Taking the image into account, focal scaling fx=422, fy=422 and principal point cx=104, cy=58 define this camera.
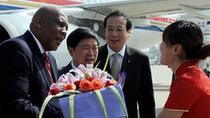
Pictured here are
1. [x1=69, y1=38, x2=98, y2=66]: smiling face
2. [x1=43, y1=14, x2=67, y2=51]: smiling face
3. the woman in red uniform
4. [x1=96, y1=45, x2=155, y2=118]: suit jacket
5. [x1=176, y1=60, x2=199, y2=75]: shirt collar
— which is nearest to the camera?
the woman in red uniform

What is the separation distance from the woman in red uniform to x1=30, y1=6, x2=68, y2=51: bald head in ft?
1.87

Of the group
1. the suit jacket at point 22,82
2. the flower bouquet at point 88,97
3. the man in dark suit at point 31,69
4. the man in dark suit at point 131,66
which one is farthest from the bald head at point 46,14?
the man in dark suit at point 131,66

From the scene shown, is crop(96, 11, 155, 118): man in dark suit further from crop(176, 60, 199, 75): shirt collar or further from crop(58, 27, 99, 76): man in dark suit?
crop(176, 60, 199, 75): shirt collar

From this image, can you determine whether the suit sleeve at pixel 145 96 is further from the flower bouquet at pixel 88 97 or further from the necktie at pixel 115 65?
the flower bouquet at pixel 88 97

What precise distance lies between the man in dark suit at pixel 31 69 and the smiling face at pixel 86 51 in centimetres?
42

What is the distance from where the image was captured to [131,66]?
3373 mm

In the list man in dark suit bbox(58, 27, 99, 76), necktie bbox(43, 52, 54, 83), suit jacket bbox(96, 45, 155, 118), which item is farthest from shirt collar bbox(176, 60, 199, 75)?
suit jacket bbox(96, 45, 155, 118)

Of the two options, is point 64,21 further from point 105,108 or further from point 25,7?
point 25,7

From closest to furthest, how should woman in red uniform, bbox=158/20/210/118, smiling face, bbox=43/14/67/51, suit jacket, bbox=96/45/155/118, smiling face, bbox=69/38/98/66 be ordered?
woman in red uniform, bbox=158/20/210/118, smiling face, bbox=43/14/67/51, smiling face, bbox=69/38/98/66, suit jacket, bbox=96/45/155/118

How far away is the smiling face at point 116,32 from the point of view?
3365 millimetres

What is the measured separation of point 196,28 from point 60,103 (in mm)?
754

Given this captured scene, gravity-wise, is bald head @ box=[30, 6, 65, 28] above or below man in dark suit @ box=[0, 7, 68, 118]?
above

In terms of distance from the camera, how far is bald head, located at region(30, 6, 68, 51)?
227cm

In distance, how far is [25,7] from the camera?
1090 centimetres
